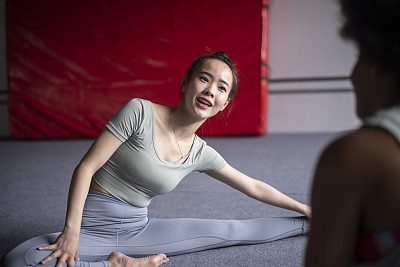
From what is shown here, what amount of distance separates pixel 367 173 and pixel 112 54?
5.17 metres

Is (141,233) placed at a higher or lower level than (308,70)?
higher

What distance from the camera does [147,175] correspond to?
153cm

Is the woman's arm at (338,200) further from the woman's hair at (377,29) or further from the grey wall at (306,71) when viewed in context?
the grey wall at (306,71)

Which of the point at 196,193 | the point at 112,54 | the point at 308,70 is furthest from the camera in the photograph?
the point at 308,70

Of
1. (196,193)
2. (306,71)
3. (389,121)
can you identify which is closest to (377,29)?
(389,121)

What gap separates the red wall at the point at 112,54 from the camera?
534cm

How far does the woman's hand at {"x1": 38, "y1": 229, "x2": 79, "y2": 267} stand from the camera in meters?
1.31

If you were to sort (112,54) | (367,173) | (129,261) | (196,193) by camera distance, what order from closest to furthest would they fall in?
(367,173), (129,261), (196,193), (112,54)

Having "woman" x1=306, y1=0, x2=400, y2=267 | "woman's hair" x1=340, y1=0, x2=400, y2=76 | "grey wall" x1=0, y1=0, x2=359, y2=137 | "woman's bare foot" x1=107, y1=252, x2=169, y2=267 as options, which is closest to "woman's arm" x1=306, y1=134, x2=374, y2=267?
"woman" x1=306, y1=0, x2=400, y2=267

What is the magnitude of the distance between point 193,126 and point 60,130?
14.2 feet

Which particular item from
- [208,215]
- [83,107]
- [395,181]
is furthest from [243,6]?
[395,181]

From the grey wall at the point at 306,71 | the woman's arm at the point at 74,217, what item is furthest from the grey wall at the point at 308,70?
the woman's arm at the point at 74,217

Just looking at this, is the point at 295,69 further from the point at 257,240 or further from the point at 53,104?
the point at 257,240

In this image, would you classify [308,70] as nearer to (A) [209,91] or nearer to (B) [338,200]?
(A) [209,91]
